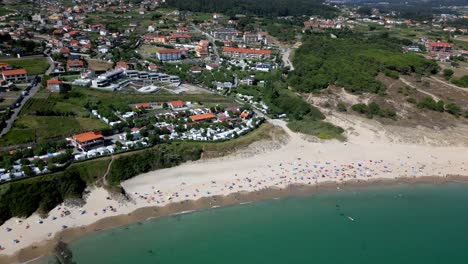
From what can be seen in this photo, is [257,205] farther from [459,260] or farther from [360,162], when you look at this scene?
[459,260]

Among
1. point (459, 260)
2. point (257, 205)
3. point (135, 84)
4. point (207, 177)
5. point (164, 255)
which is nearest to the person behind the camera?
point (164, 255)

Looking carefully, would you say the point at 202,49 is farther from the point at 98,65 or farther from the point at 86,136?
the point at 86,136

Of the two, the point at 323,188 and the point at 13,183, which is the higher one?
the point at 13,183

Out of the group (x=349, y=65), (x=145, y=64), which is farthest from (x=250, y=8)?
(x=145, y=64)

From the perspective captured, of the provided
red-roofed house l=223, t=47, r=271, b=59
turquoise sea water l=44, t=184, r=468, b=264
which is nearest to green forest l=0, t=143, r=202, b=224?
turquoise sea water l=44, t=184, r=468, b=264

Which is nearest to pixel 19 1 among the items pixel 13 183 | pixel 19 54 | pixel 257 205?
pixel 19 54

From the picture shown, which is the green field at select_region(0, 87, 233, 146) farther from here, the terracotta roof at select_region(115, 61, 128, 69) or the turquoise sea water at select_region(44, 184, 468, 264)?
the turquoise sea water at select_region(44, 184, 468, 264)

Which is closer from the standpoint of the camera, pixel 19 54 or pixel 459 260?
pixel 459 260
